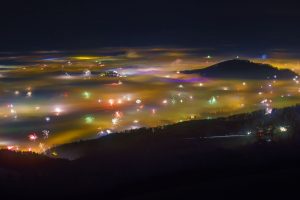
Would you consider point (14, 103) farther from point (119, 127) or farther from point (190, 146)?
point (190, 146)

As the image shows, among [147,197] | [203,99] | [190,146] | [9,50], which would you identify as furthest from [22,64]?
[147,197]

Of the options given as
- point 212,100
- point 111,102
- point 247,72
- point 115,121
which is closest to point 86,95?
point 111,102

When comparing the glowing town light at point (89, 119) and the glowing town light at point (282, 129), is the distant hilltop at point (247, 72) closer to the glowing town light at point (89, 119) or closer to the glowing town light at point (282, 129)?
the glowing town light at point (89, 119)

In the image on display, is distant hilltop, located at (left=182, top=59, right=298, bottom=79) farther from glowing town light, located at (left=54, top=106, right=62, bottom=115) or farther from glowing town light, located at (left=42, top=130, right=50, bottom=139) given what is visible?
glowing town light, located at (left=42, top=130, right=50, bottom=139)

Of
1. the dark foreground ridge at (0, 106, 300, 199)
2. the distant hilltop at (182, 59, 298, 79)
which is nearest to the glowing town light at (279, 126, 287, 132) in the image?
the dark foreground ridge at (0, 106, 300, 199)

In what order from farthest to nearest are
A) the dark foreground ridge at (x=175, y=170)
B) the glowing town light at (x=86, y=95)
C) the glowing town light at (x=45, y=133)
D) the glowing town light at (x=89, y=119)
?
1. the glowing town light at (x=86, y=95)
2. the glowing town light at (x=89, y=119)
3. the glowing town light at (x=45, y=133)
4. the dark foreground ridge at (x=175, y=170)

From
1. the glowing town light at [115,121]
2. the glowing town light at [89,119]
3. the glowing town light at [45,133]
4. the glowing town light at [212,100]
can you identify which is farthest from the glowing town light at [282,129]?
the glowing town light at [212,100]
